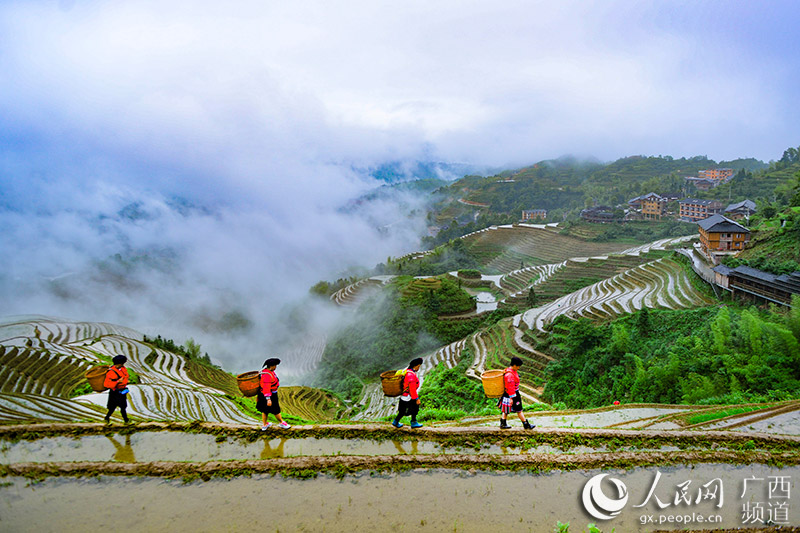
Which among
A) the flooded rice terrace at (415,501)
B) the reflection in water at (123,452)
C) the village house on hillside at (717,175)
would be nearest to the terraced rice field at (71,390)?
the reflection in water at (123,452)

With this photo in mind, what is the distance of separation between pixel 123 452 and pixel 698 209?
53326mm

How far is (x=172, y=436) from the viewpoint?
6375 millimetres

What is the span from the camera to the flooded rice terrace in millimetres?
4410

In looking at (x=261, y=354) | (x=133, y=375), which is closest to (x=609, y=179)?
(x=261, y=354)

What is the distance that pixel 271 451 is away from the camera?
582cm

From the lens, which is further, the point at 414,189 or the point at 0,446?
the point at 414,189

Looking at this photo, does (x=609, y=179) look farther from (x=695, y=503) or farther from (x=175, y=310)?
(x=695, y=503)

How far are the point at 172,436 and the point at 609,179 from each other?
84.9 meters

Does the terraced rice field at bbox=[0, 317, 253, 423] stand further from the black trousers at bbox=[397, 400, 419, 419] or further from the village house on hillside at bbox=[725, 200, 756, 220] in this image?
the village house on hillside at bbox=[725, 200, 756, 220]

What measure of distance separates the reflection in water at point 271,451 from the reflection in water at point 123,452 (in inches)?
71.0

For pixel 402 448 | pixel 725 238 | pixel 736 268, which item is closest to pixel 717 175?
pixel 725 238

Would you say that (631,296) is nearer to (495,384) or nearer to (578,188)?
(495,384)

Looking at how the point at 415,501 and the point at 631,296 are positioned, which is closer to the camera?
the point at 415,501

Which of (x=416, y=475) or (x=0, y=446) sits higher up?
(x=0, y=446)
